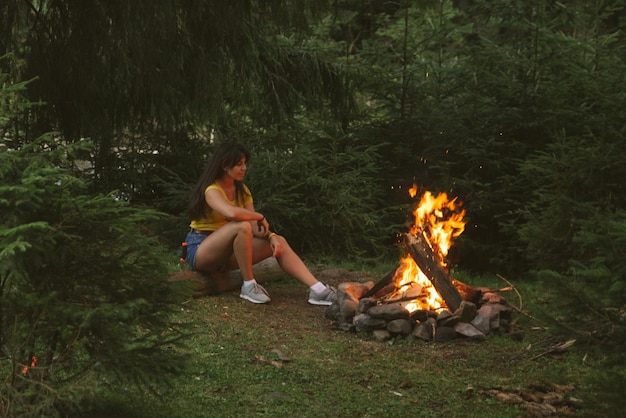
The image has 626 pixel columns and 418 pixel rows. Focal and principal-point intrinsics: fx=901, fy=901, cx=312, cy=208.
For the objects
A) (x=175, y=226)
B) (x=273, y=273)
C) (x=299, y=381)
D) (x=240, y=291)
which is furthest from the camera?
(x=175, y=226)

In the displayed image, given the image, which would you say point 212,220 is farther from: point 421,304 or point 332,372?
point 332,372

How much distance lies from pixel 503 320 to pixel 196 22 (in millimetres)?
3533

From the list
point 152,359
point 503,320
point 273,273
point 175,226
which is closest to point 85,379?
point 152,359

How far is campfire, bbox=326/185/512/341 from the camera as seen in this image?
20.9ft

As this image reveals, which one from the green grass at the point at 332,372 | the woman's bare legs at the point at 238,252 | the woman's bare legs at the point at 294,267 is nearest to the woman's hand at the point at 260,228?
the woman's bare legs at the point at 238,252

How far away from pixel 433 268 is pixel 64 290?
11.5ft

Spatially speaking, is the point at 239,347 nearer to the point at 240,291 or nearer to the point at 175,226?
the point at 240,291

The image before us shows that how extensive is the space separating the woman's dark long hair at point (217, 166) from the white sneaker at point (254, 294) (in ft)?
2.42

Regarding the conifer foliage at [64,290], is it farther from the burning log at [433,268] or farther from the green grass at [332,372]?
the burning log at [433,268]

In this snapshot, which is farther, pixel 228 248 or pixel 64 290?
pixel 228 248

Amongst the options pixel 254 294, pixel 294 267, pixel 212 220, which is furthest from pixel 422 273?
pixel 212 220

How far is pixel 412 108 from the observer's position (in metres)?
11.3

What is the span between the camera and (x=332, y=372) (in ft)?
17.7

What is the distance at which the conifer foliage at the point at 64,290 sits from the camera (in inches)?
143
